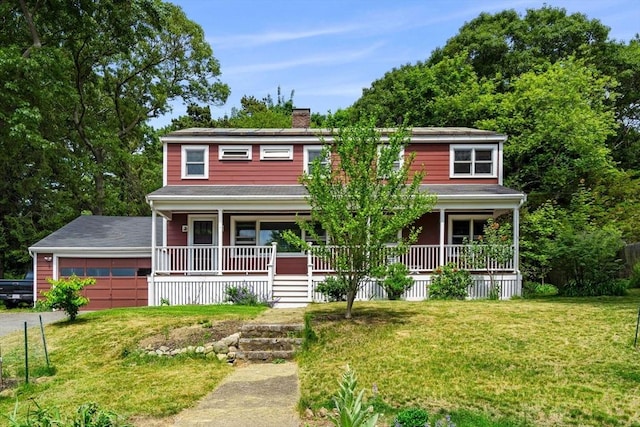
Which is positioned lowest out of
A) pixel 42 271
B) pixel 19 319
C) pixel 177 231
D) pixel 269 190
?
pixel 19 319

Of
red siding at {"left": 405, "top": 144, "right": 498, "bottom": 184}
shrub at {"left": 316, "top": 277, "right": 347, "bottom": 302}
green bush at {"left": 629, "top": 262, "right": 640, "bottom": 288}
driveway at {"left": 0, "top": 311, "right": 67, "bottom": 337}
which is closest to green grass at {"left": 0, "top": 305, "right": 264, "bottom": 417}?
driveway at {"left": 0, "top": 311, "right": 67, "bottom": 337}

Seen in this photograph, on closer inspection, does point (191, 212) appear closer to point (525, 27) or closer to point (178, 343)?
point (178, 343)

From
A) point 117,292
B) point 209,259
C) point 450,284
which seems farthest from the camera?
point 117,292

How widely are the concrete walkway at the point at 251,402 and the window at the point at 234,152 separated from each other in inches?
439

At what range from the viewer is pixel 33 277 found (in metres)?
21.2

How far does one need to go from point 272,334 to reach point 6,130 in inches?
701

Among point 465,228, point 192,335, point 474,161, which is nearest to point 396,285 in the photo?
point 465,228

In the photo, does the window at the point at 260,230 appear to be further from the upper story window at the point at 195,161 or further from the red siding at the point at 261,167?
the upper story window at the point at 195,161

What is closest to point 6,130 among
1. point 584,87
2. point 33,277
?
point 33,277

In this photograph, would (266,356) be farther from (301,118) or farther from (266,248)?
(301,118)

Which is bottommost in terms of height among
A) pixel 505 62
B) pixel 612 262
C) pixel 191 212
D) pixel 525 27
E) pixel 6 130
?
pixel 612 262

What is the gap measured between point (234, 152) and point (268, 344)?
10343 millimetres

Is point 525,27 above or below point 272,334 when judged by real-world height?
above

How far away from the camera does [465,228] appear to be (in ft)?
61.2
